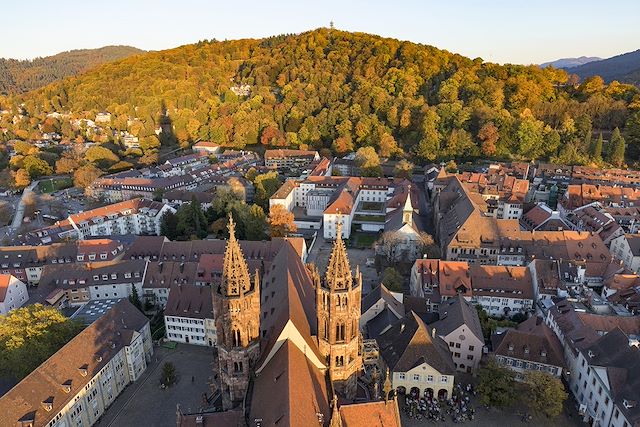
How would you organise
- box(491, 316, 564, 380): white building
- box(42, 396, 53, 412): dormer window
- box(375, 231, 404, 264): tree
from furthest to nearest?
box(375, 231, 404, 264): tree, box(491, 316, 564, 380): white building, box(42, 396, 53, 412): dormer window

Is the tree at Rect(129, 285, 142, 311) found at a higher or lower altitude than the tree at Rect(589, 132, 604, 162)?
lower

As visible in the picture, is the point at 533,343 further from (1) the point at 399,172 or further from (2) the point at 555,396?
(1) the point at 399,172

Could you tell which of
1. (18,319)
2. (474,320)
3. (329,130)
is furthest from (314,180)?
(18,319)

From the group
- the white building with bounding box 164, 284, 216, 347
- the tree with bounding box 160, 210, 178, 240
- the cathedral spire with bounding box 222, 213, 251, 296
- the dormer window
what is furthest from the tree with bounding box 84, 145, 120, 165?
the cathedral spire with bounding box 222, 213, 251, 296

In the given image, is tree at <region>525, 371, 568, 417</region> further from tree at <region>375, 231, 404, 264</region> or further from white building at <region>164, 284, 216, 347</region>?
white building at <region>164, 284, 216, 347</region>

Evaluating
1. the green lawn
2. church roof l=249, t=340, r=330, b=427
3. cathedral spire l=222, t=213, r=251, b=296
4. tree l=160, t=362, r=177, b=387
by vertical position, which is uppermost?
cathedral spire l=222, t=213, r=251, b=296

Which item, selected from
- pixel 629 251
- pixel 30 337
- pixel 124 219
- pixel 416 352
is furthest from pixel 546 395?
pixel 124 219

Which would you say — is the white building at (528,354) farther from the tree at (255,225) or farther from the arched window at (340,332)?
the tree at (255,225)
